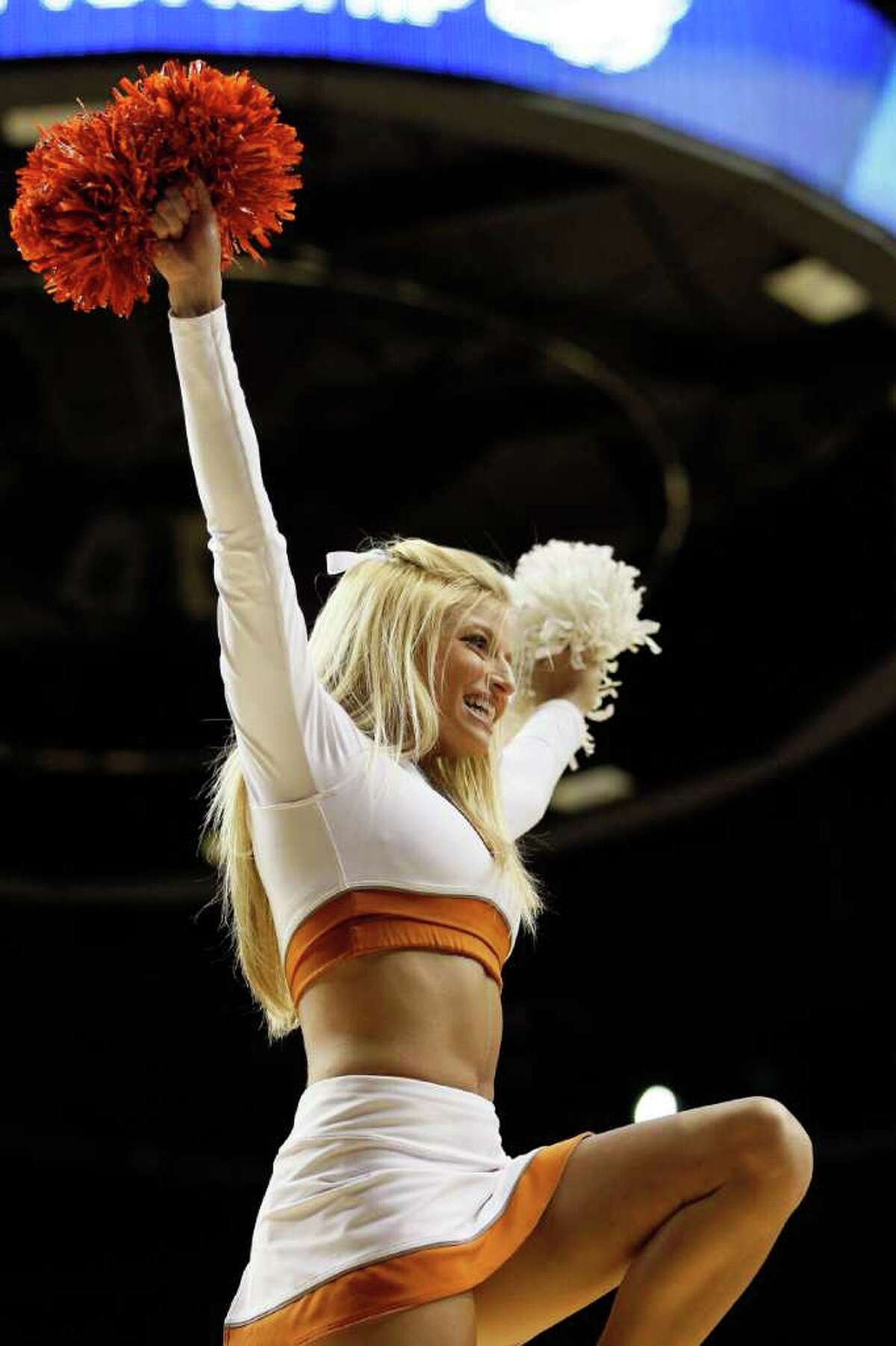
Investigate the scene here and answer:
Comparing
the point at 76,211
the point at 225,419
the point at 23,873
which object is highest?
the point at 23,873

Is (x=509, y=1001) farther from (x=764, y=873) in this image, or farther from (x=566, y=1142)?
(x=566, y=1142)

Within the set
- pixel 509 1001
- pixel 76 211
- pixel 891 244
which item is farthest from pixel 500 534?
pixel 76 211

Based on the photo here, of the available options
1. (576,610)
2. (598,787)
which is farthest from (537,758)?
(598,787)

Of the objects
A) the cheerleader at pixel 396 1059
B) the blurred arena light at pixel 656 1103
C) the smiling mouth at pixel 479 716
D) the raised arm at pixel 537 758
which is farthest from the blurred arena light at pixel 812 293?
the cheerleader at pixel 396 1059

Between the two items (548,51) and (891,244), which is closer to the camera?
(548,51)

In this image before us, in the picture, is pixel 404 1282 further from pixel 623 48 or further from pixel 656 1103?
pixel 656 1103

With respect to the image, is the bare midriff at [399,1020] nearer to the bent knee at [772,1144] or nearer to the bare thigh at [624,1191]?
the bare thigh at [624,1191]

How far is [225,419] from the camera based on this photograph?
7.94 ft

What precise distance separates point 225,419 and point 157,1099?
9.05m

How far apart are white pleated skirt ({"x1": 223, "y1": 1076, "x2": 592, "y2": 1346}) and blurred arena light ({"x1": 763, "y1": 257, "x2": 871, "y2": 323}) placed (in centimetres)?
544

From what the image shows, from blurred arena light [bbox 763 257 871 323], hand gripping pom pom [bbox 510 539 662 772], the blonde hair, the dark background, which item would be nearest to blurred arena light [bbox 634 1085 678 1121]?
the dark background

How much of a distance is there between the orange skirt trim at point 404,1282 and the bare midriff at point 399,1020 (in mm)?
178

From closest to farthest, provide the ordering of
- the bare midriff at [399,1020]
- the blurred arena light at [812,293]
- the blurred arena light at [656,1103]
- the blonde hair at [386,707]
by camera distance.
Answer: the bare midriff at [399,1020] → the blonde hair at [386,707] → the blurred arena light at [812,293] → the blurred arena light at [656,1103]

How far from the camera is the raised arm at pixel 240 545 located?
242cm
